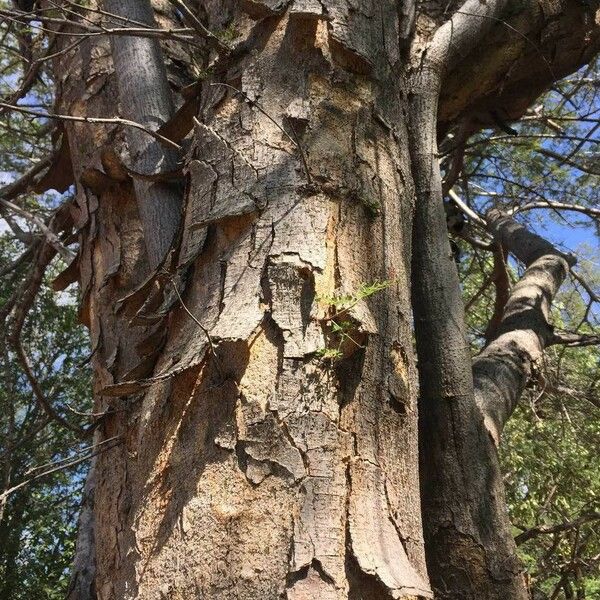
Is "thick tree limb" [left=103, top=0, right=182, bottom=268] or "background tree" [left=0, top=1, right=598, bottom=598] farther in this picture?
"thick tree limb" [left=103, top=0, right=182, bottom=268]

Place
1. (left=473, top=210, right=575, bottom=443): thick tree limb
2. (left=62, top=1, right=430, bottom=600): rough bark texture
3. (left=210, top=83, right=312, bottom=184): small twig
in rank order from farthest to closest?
(left=473, top=210, right=575, bottom=443): thick tree limb, (left=210, top=83, right=312, bottom=184): small twig, (left=62, top=1, right=430, bottom=600): rough bark texture

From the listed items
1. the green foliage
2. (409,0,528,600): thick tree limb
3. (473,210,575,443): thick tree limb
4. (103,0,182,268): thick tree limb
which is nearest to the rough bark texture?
(103,0,182,268): thick tree limb

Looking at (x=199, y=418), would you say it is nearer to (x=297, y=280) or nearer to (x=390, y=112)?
(x=297, y=280)

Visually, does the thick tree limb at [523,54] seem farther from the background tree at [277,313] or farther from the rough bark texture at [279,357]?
the rough bark texture at [279,357]

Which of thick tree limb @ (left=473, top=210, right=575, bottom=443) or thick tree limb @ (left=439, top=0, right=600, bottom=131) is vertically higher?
thick tree limb @ (left=439, top=0, right=600, bottom=131)

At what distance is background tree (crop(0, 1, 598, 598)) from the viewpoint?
1325mm

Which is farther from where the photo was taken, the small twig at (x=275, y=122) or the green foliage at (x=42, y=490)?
the green foliage at (x=42, y=490)

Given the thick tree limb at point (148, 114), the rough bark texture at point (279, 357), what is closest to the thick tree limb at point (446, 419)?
the rough bark texture at point (279, 357)

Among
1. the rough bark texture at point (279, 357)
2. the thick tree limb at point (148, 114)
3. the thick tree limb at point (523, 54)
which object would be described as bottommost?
the rough bark texture at point (279, 357)

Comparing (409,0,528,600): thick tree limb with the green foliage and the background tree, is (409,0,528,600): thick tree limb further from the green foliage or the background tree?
the green foliage

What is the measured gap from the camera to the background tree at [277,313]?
133 cm

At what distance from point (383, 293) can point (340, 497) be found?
455 mm

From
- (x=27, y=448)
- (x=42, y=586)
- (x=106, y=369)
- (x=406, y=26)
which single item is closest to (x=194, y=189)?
(x=106, y=369)

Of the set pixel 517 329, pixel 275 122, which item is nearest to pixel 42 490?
pixel 517 329
